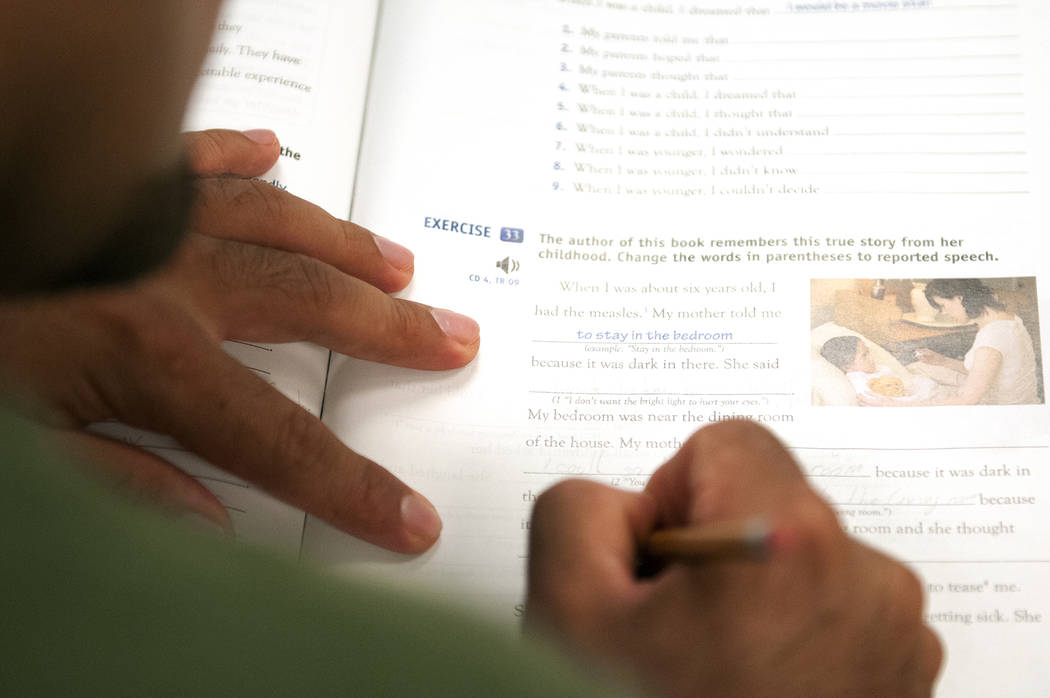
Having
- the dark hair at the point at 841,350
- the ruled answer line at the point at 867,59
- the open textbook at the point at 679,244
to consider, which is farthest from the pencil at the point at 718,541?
the ruled answer line at the point at 867,59

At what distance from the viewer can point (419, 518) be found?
583 mm

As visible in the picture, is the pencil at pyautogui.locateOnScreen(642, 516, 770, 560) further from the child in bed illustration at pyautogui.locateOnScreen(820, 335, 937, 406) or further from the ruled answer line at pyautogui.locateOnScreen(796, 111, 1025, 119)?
the ruled answer line at pyautogui.locateOnScreen(796, 111, 1025, 119)

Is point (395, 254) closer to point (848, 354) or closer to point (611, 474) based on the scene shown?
point (611, 474)

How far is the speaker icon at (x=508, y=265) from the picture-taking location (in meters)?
0.69

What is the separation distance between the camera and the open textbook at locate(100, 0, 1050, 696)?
0.59m

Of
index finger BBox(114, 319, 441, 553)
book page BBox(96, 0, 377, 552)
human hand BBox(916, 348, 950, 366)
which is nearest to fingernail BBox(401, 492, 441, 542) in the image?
index finger BBox(114, 319, 441, 553)

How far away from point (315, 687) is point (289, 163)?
1.85ft

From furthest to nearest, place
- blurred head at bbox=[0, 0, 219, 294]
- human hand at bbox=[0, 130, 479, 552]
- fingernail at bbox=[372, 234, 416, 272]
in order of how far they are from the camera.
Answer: fingernail at bbox=[372, 234, 416, 272]
human hand at bbox=[0, 130, 479, 552]
blurred head at bbox=[0, 0, 219, 294]

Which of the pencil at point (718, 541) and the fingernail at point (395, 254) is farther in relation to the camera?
the fingernail at point (395, 254)

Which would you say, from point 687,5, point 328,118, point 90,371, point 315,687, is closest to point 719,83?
point 687,5

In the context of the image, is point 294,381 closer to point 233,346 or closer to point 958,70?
point 233,346

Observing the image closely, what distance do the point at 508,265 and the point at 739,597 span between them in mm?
384

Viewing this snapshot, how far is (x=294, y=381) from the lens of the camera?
638 mm

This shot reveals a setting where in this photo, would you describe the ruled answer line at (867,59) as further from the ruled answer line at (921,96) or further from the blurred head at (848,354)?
the blurred head at (848,354)
